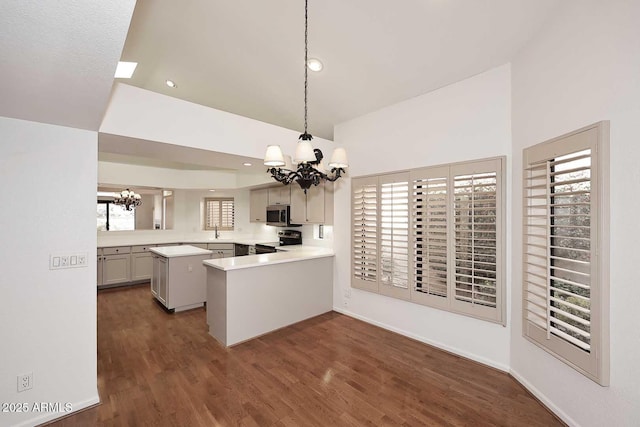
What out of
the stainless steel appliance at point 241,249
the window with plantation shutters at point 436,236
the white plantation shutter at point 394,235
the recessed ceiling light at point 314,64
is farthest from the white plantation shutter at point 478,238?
the stainless steel appliance at point 241,249

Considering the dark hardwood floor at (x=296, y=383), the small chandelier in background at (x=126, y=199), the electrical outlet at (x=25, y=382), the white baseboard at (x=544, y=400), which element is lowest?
the dark hardwood floor at (x=296, y=383)

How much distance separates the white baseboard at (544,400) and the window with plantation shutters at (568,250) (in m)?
0.42

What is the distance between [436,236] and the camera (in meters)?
3.24

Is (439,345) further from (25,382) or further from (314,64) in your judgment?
(25,382)

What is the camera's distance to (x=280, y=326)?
12.5 ft

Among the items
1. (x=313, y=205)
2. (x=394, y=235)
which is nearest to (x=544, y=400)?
(x=394, y=235)

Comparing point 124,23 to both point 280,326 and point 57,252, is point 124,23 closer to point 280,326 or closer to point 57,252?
point 57,252

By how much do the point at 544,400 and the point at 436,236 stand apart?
1648 mm

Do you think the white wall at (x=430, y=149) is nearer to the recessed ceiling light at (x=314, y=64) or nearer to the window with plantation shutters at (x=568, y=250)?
the window with plantation shutters at (x=568, y=250)

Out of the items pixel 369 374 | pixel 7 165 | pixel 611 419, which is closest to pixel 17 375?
pixel 7 165

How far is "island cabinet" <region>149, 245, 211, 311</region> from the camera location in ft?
14.5

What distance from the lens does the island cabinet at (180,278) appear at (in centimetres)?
441

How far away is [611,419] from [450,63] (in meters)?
3.12

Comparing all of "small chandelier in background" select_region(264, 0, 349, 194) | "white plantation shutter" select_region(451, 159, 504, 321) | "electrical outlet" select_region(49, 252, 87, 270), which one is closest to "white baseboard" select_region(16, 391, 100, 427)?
"electrical outlet" select_region(49, 252, 87, 270)
